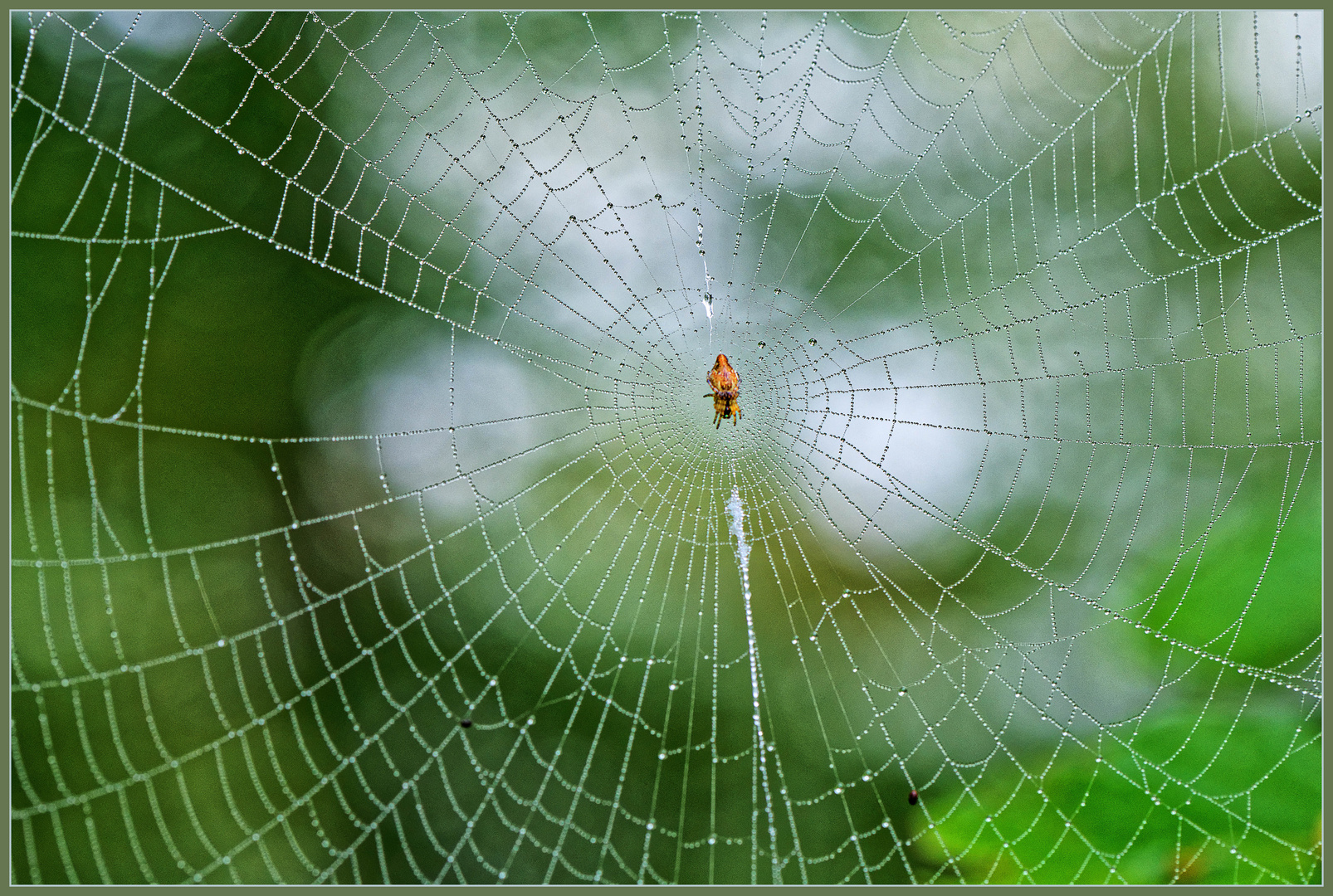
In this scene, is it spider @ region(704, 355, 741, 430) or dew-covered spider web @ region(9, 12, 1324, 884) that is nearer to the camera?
dew-covered spider web @ region(9, 12, 1324, 884)

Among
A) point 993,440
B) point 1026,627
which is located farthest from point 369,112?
point 1026,627

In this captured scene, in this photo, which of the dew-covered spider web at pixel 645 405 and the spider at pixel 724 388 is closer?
the dew-covered spider web at pixel 645 405

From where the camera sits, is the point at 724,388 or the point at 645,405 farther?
the point at 645,405

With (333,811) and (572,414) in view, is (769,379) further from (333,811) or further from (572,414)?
(333,811)

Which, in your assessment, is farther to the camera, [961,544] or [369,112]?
[961,544]
